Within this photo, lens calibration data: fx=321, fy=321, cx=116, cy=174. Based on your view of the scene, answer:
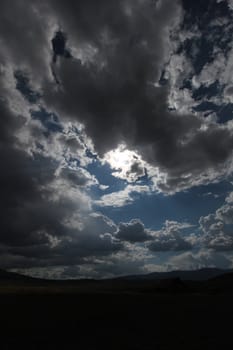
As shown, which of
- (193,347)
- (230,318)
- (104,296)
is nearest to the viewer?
(193,347)

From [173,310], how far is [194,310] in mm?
3688

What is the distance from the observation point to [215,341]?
27188 millimetres

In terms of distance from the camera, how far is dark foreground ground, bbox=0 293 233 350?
1032 inches

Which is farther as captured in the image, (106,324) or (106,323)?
(106,323)

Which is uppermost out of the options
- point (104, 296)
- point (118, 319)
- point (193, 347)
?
point (104, 296)

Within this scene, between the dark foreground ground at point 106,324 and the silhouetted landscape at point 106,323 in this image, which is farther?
the silhouetted landscape at point 106,323

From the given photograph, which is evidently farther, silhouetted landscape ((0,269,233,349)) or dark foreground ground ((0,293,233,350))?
silhouetted landscape ((0,269,233,349))

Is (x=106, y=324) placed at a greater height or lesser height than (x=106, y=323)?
lesser

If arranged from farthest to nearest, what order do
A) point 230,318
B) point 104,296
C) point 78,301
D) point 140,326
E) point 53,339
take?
1. point 104,296
2. point 78,301
3. point 230,318
4. point 140,326
5. point 53,339

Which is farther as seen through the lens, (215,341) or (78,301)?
(78,301)

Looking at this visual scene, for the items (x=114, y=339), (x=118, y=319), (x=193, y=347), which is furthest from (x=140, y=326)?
(x=193, y=347)

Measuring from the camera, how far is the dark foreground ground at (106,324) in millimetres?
26203

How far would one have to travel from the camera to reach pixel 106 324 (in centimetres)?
3409

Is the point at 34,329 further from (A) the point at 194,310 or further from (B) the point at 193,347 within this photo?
(A) the point at 194,310
